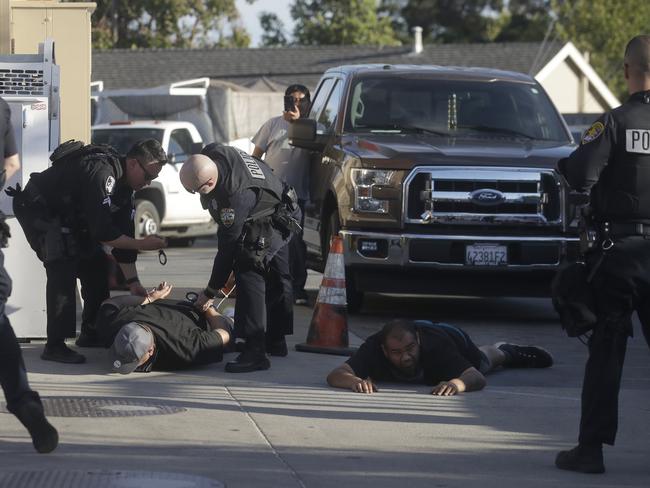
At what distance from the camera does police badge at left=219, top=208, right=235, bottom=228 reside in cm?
867

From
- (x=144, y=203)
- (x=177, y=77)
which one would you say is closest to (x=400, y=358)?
(x=144, y=203)

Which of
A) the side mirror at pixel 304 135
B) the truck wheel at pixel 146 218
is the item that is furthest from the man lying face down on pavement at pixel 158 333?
the truck wheel at pixel 146 218

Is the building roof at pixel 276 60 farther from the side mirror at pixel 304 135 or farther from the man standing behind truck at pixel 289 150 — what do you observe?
the side mirror at pixel 304 135

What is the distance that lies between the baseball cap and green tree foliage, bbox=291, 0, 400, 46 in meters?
48.2

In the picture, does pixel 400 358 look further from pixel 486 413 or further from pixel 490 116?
pixel 490 116

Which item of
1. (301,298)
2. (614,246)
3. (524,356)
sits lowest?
(301,298)

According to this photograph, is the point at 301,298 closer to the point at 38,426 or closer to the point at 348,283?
the point at 348,283

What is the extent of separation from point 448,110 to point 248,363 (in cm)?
416

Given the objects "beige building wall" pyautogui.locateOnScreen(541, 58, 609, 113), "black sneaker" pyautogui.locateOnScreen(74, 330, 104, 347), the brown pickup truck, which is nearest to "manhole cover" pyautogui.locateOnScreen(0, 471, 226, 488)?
"black sneaker" pyautogui.locateOnScreen(74, 330, 104, 347)

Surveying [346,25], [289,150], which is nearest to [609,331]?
[289,150]

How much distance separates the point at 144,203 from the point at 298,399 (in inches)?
470

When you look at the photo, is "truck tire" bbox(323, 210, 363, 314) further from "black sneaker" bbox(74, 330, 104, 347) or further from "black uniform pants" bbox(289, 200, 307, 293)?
"black sneaker" bbox(74, 330, 104, 347)

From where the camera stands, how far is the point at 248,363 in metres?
8.81

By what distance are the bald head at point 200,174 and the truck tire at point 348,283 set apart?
2859mm
